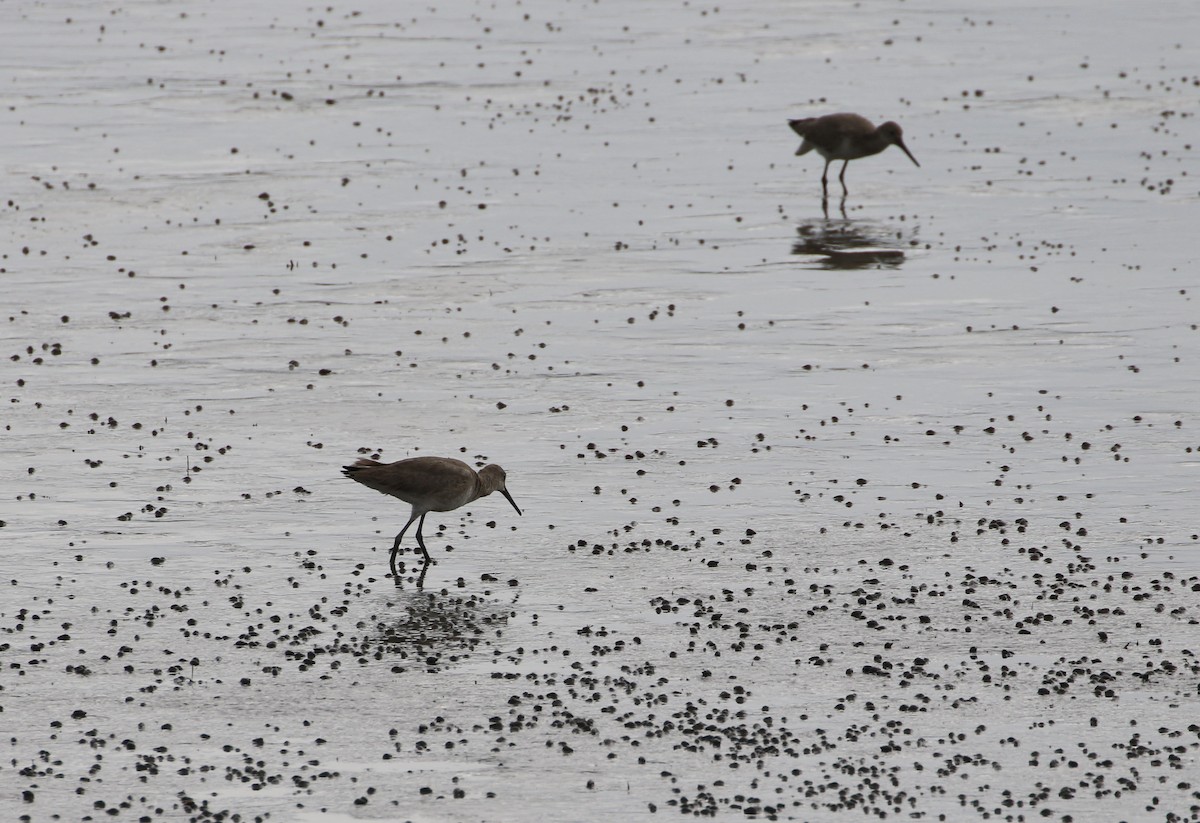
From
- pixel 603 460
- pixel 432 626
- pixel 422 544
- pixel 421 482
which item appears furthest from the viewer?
pixel 603 460

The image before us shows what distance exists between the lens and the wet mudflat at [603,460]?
528 inches

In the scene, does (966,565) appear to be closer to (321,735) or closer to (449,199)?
(321,735)

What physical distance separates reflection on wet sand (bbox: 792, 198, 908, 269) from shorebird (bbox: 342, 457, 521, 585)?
47.3 ft

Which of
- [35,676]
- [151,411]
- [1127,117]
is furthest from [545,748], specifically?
[1127,117]

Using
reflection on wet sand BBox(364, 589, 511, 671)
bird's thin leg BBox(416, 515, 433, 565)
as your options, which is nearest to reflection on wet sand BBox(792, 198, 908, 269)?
bird's thin leg BBox(416, 515, 433, 565)

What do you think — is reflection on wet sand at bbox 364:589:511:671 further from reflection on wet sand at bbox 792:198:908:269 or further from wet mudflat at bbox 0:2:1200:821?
reflection on wet sand at bbox 792:198:908:269

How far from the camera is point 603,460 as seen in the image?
21266 millimetres

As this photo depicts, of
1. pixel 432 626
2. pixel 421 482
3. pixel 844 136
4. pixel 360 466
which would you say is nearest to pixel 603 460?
pixel 421 482

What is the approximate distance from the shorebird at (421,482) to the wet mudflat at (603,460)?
626mm

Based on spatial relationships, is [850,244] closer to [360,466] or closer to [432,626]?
[360,466]

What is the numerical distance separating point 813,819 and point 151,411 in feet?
43.1

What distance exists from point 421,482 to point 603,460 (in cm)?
408

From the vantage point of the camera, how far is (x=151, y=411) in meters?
23.0

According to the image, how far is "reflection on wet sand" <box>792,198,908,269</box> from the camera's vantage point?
31.3 metres
